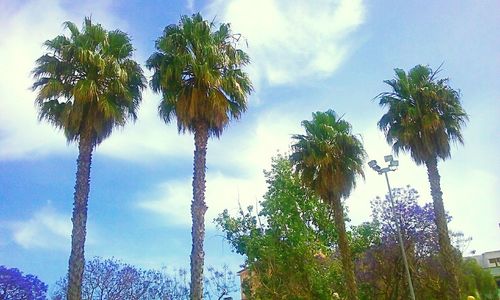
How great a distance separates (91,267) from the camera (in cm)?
3956

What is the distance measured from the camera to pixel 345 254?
21500mm

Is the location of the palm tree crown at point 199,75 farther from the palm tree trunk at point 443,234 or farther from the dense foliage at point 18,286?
the dense foliage at point 18,286

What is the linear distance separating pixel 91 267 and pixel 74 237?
86.6 feet

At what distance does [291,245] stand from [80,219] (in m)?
13.3

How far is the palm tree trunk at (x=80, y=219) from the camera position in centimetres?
1464

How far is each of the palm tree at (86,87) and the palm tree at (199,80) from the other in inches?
56.6

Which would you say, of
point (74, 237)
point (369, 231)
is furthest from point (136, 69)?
point (369, 231)

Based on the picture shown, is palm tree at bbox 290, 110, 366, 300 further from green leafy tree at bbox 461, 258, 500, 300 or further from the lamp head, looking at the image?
green leafy tree at bbox 461, 258, 500, 300

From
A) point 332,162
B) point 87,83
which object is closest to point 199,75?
point 87,83

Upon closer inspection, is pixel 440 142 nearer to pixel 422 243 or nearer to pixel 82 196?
pixel 422 243

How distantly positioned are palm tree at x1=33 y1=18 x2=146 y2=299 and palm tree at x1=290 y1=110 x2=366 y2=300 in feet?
28.5

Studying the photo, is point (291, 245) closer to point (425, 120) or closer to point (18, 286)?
point (425, 120)

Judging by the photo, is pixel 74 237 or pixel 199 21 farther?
pixel 199 21

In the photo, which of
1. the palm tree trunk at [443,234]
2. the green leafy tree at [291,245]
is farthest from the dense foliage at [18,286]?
the palm tree trunk at [443,234]
